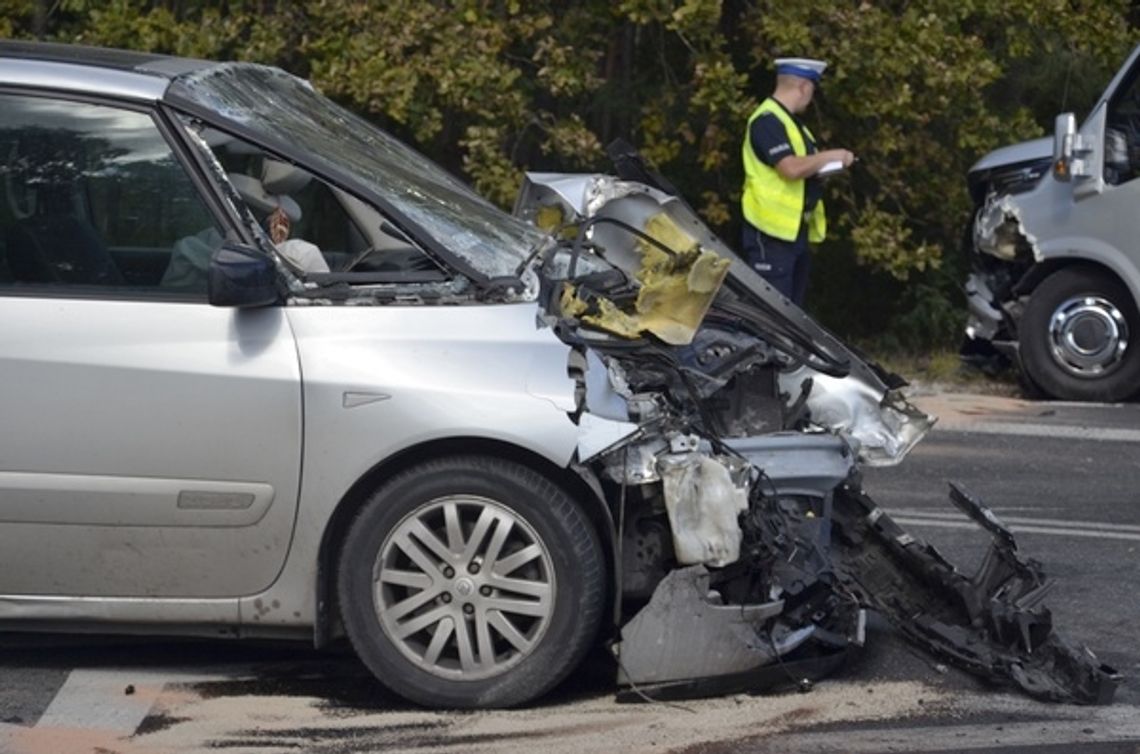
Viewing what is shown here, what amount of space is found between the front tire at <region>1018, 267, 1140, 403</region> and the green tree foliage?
153cm

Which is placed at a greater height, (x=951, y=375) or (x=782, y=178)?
(x=782, y=178)

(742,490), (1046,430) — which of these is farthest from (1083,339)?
(742,490)

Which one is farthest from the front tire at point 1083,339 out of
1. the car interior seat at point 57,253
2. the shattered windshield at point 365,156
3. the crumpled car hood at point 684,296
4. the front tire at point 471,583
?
the car interior seat at point 57,253

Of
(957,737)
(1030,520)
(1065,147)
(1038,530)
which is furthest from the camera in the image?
(1065,147)

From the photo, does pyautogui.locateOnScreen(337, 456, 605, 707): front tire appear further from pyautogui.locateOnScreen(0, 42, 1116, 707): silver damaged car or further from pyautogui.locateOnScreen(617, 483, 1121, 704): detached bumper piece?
pyautogui.locateOnScreen(617, 483, 1121, 704): detached bumper piece

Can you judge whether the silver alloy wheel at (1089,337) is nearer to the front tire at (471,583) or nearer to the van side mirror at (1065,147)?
the van side mirror at (1065,147)

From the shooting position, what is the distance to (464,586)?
18.5 ft

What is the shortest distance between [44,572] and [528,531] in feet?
4.24

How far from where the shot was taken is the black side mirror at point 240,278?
5.58 meters

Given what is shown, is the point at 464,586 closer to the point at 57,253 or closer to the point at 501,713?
the point at 501,713

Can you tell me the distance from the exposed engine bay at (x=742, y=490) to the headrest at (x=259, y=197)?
734mm

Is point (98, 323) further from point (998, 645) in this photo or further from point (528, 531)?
point (998, 645)

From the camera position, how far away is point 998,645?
19.9 feet

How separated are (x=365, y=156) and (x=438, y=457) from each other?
3.58ft
